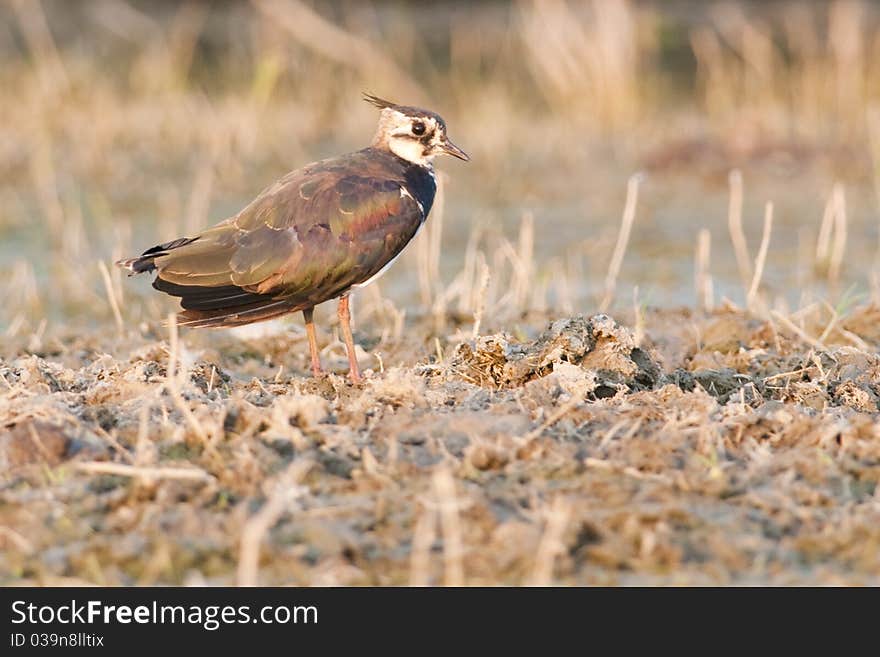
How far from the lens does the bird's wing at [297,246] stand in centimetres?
550

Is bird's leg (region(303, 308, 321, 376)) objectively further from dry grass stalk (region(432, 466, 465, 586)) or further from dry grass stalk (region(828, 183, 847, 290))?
dry grass stalk (region(828, 183, 847, 290))

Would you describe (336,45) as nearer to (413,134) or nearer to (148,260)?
(413,134)

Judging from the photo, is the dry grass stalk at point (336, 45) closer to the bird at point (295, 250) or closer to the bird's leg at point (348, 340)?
the bird's leg at point (348, 340)

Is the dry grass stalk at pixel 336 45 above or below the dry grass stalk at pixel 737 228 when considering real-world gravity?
above

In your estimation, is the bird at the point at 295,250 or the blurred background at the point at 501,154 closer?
the bird at the point at 295,250

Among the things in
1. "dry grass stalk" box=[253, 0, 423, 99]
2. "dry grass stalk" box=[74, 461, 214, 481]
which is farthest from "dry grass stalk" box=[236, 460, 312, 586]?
"dry grass stalk" box=[253, 0, 423, 99]

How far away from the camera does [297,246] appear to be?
219 inches

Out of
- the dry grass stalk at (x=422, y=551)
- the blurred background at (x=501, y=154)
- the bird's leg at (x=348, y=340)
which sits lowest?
the dry grass stalk at (x=422, y=551)

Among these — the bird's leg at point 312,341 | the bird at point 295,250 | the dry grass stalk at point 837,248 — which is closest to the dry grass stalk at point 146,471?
the bird at point 295,250

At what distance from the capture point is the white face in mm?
6223

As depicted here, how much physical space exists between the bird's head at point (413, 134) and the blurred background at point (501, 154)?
0.73m

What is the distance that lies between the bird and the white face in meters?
0.35

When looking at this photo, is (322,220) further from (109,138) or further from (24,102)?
(24,102)

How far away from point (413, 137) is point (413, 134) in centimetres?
1
